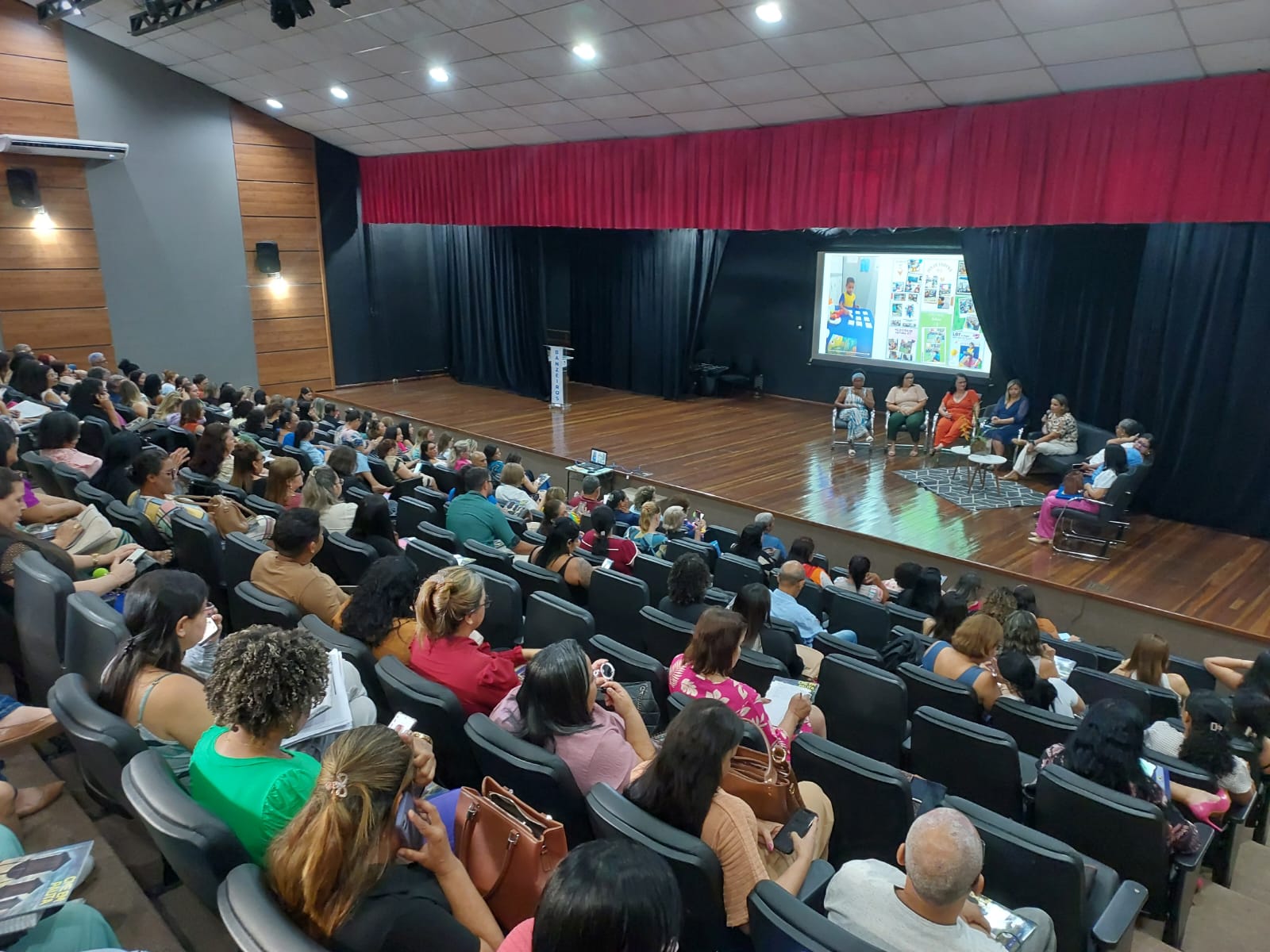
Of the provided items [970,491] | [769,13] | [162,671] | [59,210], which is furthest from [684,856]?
Result: [59,210]

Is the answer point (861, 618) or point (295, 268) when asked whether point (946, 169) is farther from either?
point (295, 268)

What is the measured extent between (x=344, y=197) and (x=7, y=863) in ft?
45.1

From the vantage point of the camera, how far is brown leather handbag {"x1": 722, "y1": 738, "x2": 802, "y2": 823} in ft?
7.00

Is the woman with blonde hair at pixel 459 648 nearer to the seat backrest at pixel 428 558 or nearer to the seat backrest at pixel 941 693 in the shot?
the seat backrest at pixel 428 558

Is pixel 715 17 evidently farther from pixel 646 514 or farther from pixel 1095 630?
pixel 1095 630

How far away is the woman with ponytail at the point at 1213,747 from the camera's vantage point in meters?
3.07

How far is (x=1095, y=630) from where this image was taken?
621 cm

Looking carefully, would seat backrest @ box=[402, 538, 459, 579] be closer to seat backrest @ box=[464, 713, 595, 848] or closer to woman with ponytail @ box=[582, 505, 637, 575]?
woman with ponytail @ box=[582, 505, 637, 575]

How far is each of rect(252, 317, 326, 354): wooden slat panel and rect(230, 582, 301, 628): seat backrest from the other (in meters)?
11.0

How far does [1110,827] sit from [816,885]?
3.61 feet

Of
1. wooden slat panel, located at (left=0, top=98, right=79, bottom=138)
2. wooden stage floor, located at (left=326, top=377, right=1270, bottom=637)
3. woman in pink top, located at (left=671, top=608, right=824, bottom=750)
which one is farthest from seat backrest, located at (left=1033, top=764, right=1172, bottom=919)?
wooden slat panel, located at (left=0, top=98, right=79, bottom=138)

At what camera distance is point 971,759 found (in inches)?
114

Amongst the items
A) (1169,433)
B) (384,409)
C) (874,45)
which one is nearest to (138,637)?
(874,45)

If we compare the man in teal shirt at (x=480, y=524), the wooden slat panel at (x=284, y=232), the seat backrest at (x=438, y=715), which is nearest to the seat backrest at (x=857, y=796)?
the seat backrest at (x=438, y=715)
